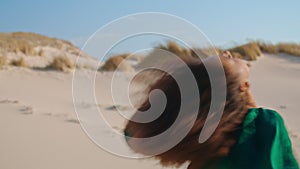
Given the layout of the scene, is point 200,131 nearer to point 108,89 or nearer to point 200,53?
point 200,53

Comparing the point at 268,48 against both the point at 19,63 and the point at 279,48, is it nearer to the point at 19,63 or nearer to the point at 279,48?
the point at 279,48

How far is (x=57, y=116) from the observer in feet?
16.6

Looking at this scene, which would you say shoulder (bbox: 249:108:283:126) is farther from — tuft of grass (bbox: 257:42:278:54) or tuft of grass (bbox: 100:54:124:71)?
tuft of grass (bbox: 257:42:278:54)

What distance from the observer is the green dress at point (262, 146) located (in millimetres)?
1387

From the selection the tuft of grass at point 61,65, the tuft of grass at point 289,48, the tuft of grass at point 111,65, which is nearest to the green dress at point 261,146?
the tuft of grass at point 61,65

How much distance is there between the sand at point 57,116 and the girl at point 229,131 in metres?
0.37

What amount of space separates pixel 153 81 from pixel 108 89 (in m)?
5.31

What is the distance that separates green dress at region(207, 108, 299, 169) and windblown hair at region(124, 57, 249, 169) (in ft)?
0.09

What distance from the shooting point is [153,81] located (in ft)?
5.16

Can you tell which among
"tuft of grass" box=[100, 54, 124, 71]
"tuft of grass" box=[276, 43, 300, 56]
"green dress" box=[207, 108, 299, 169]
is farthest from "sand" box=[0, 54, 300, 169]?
"tuft of grass" box=[276, 43, 300, 56]

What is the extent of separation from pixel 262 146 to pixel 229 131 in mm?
121

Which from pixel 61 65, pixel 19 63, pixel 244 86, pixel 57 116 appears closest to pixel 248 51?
pixel 61 65

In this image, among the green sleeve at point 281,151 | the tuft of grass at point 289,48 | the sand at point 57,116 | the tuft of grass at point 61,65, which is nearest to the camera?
the green sleeve at point 281,151

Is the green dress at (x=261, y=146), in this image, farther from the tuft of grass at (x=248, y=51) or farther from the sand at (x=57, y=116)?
the tuft of grass at (x=248, y=51)
